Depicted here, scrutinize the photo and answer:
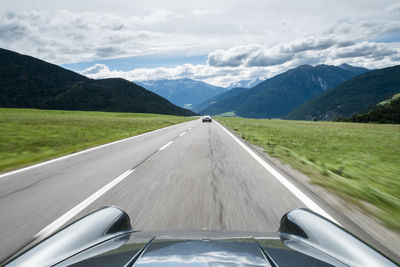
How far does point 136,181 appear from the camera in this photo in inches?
198

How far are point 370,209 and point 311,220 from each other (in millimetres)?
2544

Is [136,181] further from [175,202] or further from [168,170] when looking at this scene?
[175,202]

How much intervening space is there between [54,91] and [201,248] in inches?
7383

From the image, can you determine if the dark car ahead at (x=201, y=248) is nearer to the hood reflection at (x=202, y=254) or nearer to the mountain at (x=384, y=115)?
the hood reflection at (x=202, y=254)

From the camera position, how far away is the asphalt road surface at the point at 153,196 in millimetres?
3055

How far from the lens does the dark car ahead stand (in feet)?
4.25

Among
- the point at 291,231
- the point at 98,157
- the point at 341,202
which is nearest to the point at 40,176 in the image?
the point at 98,157

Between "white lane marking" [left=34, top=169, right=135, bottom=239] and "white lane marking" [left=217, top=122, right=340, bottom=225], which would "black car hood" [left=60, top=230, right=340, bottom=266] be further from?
"white lane marking" [left=217, top=122, right=340, bottom=225]

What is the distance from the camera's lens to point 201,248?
4.64 feet

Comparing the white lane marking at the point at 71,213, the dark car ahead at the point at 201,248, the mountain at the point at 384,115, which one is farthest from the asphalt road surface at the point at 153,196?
the mountain at the point at 384,115

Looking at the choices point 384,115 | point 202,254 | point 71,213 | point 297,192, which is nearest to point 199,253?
point 202,254

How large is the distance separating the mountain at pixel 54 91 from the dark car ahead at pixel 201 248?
557 feet

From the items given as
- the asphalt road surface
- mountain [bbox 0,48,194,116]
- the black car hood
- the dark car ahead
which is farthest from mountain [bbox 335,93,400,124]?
mountain [bbox 0,48,194,116]

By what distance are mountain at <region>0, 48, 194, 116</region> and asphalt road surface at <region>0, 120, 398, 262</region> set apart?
16557 cm
